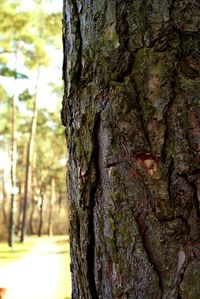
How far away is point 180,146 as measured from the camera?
3.74 ft

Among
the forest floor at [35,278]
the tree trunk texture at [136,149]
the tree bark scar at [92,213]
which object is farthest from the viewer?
the forest floor at [35,278]

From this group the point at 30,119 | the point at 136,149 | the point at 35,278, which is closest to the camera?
the point at 136,149

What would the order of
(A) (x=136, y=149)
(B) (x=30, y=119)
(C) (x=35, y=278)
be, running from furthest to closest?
(B) (x=30, y=119) → (C) (x=35, y=278) → (A) (x=136, y=149)

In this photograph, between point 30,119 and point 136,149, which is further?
point 30,119

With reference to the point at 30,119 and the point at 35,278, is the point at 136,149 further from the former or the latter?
the point at 30,119

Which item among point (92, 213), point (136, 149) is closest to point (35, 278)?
point (92, 213)

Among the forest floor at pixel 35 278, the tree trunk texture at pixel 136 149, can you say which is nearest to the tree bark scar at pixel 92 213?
the tree trunk texture at pixel 136 149

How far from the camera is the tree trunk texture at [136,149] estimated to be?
1.13 m

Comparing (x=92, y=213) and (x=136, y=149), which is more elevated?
(x=136, y=149)

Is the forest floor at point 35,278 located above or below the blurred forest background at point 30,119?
below

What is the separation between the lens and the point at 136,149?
3.84 feet

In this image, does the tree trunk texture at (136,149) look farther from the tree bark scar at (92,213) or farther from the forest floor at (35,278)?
the forest floor at (35,278)

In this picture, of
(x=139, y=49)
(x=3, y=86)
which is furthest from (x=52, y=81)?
(x=139, y=49)

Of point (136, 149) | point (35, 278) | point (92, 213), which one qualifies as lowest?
point (35, 278)
